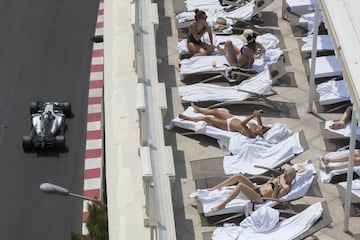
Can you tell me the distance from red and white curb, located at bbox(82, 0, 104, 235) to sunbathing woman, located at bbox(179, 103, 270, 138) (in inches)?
257

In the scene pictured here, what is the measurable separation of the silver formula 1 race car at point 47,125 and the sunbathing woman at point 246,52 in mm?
9227

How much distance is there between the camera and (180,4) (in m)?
20.8

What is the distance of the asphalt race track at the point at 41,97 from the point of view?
939 inches

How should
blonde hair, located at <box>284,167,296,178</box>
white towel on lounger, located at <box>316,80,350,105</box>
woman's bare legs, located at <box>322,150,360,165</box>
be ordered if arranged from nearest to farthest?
blonde hair, located at <box>284,167,296,178</box>, woman's bare legs, located at <box>322,150,360,165</box>, white towel on lounger, located at <box>316,80,350,105</box>

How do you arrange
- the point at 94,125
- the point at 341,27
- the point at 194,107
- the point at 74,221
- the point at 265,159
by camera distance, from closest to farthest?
the point at 341,27 → the point at 265,159 → the point at 194,107 → the point at 74,221 → the point at 94,125

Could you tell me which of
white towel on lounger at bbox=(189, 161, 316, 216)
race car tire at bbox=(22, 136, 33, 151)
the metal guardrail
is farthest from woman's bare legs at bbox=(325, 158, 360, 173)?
race car tire at bbox=(22, 136, 33, 151)

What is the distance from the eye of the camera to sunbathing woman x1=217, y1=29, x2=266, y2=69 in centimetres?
1791

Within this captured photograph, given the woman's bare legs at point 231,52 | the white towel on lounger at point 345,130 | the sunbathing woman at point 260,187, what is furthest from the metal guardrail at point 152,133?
the white towel on lounger at point 345,130

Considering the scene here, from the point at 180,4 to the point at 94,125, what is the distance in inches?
260

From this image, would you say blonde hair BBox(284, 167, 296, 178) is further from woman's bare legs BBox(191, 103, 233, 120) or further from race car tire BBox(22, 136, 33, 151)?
race car tire BBox(22, 136, 33, 151)

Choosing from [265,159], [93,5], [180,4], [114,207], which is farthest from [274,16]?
[93,5]

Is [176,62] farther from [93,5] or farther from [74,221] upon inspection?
[93,5]

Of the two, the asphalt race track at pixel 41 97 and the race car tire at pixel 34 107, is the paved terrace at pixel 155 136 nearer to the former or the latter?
the asphalt race track at pixel 41 97

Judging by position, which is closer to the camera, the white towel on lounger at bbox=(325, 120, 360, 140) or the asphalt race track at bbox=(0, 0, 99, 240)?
the white towel on lounger at bbox=(325, 120, 360, 140)
